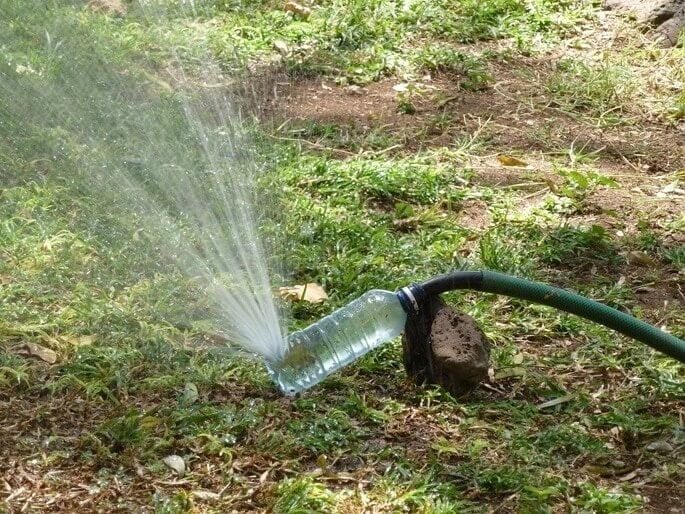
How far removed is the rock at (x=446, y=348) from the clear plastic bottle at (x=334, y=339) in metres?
0.07

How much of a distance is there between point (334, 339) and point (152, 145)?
6.00 ft

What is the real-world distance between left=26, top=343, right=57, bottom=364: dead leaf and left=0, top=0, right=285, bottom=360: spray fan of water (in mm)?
507

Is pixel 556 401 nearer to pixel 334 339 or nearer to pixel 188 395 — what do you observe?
pixel 334 339

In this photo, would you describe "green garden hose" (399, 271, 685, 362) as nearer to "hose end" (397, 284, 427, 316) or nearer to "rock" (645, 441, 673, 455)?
"hose end" (397, 284, 427, 316)

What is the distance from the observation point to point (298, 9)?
5984 mm

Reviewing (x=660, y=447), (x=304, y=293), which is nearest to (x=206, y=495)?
(x=304, y=293)

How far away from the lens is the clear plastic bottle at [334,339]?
119 inches

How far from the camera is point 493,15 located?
603cm

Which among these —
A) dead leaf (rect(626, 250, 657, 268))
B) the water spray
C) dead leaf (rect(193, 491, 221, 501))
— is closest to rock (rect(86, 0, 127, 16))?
dead leaf (rect(626, 250, 657, 268))

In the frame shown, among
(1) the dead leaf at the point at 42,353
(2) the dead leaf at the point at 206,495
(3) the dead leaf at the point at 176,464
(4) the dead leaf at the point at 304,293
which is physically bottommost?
(4) the dead leaf at the point at 304,293

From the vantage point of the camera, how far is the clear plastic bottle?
3.01 meters

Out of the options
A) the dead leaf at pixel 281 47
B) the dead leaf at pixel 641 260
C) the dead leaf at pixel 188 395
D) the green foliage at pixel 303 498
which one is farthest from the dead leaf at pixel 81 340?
the dead leaf at pixel 281 47

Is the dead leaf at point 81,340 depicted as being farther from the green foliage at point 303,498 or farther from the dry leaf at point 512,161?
the dry leaf at point 512,161

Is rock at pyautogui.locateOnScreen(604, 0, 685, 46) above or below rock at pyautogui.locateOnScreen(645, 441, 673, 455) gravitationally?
below
